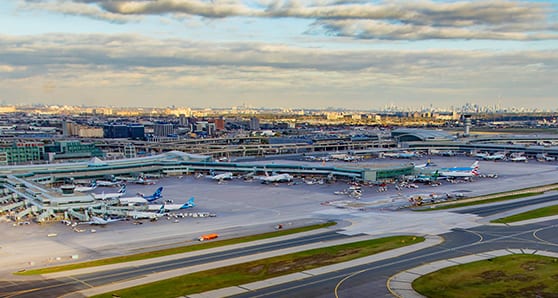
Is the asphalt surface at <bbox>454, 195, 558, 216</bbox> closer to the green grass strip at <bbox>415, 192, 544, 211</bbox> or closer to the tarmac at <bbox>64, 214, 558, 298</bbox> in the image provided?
the green grass strip at <bbox>415, 192, 544, 211</bbox>

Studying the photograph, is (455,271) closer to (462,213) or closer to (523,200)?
(462,213)

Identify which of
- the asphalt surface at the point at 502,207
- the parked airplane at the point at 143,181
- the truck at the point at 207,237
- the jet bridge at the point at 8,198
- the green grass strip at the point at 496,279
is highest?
the green grass strip at the point at 496,279

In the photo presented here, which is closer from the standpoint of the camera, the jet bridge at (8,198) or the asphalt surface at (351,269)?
the asphalt surface at (351,269)

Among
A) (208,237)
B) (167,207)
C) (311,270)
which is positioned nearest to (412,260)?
(311,270)

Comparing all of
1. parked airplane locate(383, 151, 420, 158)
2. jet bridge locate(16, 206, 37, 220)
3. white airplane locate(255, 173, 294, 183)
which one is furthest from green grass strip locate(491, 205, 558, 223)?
parked airplane locate(383, 151, 420, 158)

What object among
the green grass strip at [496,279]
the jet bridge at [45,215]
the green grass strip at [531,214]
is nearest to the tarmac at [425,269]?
the green grass strip at [496,279]

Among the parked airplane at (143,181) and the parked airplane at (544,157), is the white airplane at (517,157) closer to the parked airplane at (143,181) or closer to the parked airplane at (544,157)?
the parked airplane at (544,157)
